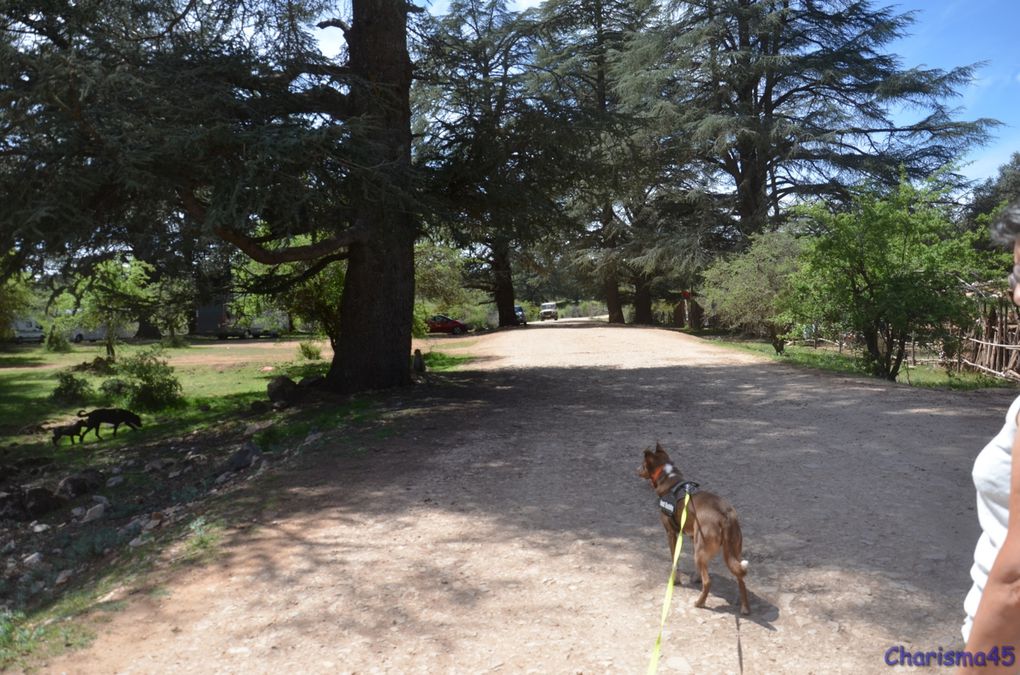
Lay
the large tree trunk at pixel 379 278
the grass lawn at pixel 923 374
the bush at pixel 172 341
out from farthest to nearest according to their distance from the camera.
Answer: the bush at pixel 172 341, the grass lawn at pixel 923 374, the large tree trunk at pixel 379 278

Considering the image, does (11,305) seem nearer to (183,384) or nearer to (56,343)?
(56,343)

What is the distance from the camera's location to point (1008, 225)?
1702mm

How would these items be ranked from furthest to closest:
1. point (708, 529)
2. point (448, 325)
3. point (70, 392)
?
point (448, 325)
point (70, 392)
point (708, 529)

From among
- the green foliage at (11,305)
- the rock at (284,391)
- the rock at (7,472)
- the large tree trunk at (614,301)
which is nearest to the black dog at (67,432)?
the rock at (7,472)

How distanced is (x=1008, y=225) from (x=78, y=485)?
31.6ft

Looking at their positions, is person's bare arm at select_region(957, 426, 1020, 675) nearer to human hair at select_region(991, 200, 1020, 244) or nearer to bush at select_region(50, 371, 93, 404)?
human hair at select_region(991, 200, 1020, 244)

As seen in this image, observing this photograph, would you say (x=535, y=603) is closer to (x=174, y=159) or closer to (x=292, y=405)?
(x=174, y=159)

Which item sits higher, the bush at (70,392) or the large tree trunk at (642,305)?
the large tree trunk at (642,305)

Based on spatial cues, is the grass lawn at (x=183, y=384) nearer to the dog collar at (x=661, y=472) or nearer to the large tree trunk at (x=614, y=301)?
the dog collar at (x=661, y=472)

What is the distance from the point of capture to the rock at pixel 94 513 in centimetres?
751

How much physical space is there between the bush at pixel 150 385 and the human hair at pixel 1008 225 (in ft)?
53.6

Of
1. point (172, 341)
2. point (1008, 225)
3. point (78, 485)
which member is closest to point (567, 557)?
point (1008, 225)

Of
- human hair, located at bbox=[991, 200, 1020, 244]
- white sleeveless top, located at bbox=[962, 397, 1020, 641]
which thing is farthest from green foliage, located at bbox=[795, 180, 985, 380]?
white sleeveless top, located at bbox=[962, 397, 1020, 641]

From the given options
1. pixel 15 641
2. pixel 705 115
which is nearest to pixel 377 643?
pixel 15 641
